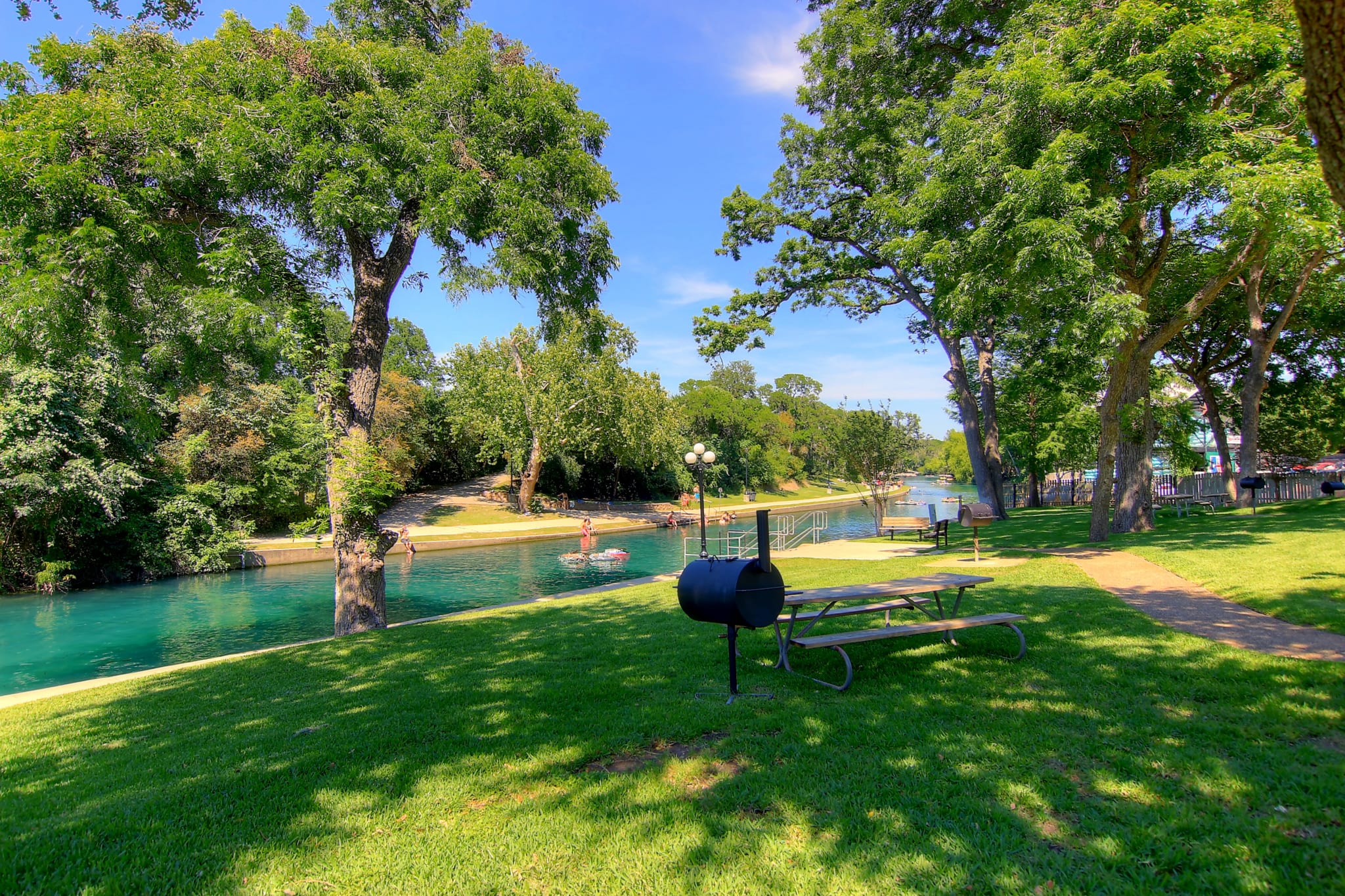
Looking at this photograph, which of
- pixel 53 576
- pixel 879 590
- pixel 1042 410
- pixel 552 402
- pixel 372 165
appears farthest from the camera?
pixel 552 402

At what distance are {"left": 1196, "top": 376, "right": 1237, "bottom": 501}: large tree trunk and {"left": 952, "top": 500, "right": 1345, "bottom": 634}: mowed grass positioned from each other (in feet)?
5.16

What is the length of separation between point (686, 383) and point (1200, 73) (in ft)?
208

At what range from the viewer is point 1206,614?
632 cm

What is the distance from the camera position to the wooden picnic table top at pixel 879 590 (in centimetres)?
505

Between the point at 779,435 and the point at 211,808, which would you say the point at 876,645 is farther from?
the point at 779,435

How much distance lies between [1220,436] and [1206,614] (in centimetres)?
2118

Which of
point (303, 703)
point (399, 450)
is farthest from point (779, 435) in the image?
point (303, 703)

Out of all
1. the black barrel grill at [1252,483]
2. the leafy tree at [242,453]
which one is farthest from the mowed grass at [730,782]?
the leafy tree at [242,453]

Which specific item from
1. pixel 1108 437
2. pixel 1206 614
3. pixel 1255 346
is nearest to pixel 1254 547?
pixel 1108 437

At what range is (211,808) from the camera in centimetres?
320

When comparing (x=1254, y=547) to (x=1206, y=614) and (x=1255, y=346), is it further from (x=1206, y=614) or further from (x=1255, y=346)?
(x=1255, y=346)

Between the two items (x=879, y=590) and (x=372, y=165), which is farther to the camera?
(x=372, y=165)

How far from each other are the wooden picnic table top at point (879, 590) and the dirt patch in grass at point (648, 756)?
1474mm

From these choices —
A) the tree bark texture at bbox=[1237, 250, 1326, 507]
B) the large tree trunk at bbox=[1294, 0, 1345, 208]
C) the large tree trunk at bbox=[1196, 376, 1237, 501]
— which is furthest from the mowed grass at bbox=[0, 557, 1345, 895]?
the large tree trunk at bbox=[1196, 376, 1237, 501]
